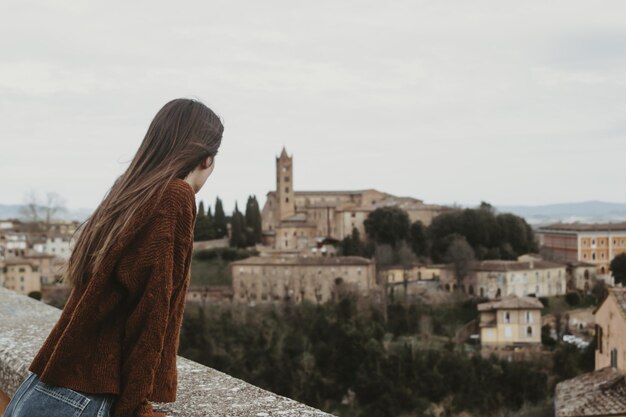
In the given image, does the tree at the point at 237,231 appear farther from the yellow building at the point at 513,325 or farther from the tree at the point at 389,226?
the yellow building at the point at 513,325

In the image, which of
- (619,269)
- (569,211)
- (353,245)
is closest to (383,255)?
(353,245)

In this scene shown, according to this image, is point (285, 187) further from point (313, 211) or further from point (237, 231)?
point (237, 231)

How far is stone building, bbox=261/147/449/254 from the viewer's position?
156 ft

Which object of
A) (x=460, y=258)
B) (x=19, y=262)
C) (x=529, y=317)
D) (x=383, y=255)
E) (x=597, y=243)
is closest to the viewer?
(x=529, y=317)

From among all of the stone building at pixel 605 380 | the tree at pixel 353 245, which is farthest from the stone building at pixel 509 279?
the stone building at pixel 605 380

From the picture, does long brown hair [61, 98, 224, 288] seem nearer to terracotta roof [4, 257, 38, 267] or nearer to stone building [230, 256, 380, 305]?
stone building [230, 256, 380, 305]

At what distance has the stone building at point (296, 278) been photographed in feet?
121

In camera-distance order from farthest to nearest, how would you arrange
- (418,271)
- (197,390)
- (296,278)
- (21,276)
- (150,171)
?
1. (418,271)
2. (296,278)
3. (21,276)
4. (197,390)
5. (150,171)

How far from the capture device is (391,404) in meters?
20.9

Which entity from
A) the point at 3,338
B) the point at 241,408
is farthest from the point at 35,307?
the point at 241,408

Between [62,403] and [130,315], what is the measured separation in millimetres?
221

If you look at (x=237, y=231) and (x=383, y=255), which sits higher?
(x=237, y=231)

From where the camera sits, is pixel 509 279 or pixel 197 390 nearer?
pixel 197 390

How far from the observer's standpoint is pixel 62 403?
1.35 m
